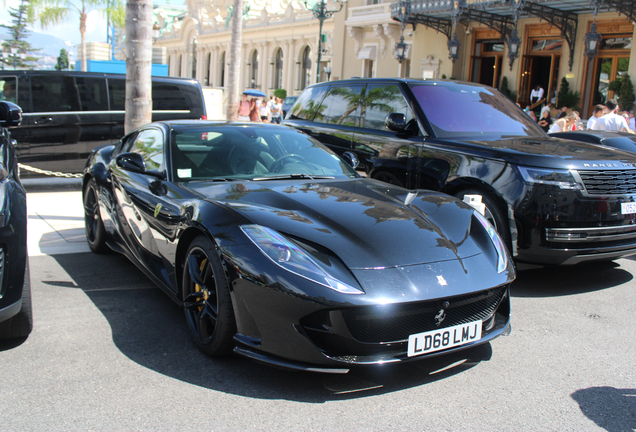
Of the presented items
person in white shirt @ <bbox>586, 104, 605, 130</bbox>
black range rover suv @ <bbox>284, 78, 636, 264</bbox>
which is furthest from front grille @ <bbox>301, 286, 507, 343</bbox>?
person in white shirt @ <bbox>586, 104, 605, 130</bbox>

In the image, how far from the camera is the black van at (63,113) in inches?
362

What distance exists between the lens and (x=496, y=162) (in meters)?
5.19

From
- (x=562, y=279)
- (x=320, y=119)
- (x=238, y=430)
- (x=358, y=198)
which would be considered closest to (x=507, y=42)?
(x=320, y=119)

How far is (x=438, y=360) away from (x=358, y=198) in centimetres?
114

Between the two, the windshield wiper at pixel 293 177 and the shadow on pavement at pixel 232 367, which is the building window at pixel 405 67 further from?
the shadow on pavement at pixel 232 367

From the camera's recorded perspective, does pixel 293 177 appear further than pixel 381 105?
No

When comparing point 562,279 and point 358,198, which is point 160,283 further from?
point 562,279

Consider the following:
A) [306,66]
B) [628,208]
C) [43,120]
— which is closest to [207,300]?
[628,208]

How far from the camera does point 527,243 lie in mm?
4934

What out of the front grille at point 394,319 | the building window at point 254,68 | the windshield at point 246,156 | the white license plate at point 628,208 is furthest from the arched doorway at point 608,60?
the building window at point 254,68

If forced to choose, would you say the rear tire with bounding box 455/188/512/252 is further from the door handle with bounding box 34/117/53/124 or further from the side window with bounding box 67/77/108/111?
the door handle with bounding box 34/117/53/124

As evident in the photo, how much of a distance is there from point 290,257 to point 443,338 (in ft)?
2.94

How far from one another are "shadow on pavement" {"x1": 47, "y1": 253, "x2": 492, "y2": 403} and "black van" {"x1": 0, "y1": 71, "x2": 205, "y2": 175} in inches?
227

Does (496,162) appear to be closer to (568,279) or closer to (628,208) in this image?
(628,208)
